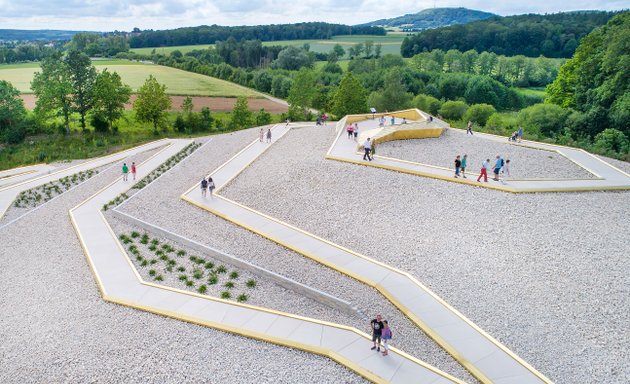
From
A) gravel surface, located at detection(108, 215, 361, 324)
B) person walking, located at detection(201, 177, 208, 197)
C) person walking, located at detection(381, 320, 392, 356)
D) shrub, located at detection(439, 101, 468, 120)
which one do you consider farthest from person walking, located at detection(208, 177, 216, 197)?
shrub, located at detection(439, 101, 468, 120)

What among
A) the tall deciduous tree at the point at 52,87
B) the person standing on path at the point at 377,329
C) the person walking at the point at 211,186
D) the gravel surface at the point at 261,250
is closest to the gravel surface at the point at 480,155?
the gravel surface at the point at 261,250

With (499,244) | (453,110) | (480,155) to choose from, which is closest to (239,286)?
(499,244)

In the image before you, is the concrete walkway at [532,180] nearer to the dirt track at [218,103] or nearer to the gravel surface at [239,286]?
the gravel surface at [239,286]

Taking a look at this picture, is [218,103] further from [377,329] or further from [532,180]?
[377,329]

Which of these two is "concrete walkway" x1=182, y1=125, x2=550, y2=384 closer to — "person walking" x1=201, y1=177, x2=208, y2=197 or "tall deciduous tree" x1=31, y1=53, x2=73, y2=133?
"person walking" x1=201, y1=177, x2=208, y2=197

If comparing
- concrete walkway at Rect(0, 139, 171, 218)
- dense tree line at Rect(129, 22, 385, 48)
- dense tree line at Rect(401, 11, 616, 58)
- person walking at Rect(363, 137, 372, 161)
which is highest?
dense tree line at Rect(129, 22, 385, 48)

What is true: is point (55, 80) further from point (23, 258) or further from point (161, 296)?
point (161, 296)

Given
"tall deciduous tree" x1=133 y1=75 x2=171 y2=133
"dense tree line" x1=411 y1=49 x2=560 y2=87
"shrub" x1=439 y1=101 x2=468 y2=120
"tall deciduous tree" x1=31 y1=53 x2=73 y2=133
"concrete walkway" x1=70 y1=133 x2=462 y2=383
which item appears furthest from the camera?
"dense tree line" x1=411 y1=49 x2=560 y2=87

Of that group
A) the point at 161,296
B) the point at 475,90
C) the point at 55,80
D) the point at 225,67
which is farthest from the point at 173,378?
the point at 225,67
